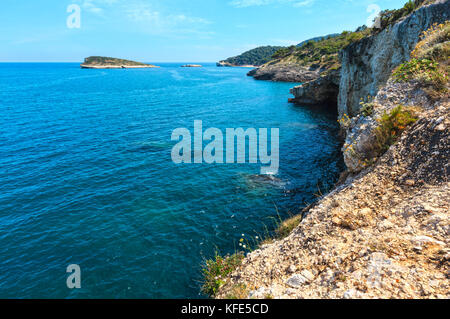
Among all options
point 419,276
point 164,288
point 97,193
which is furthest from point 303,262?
point 97,193

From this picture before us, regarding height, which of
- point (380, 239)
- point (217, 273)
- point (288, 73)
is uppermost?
point (288, 73)

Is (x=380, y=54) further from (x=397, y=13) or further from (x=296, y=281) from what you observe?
(x=296, y=281)

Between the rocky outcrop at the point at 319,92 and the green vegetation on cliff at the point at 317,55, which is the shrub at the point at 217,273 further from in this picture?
the green vegetation on cliff at the point at 317,55

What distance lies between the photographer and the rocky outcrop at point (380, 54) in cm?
1806

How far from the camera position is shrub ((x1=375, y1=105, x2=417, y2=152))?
11.4 m

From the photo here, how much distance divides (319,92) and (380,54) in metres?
30.6

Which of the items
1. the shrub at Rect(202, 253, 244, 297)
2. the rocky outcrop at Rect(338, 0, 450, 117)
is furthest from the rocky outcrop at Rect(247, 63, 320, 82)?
the shrub at Rect(202, 253, 244, 297)

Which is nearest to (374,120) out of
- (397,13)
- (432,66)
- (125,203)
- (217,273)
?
(432,66)

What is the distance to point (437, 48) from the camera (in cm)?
1270

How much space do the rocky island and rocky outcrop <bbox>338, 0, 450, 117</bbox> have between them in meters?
3.57

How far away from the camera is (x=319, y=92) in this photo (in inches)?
2138
